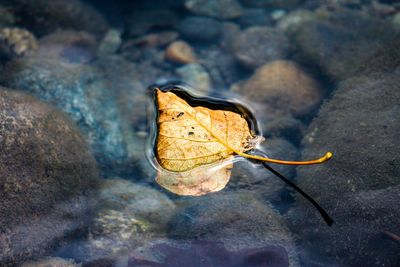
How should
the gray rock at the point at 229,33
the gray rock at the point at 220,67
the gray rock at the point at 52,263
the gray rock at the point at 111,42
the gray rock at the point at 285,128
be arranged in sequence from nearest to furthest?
1. the gray rock at the point at 52,263
2. the gray rock at the point at 285,128
3. the gray rock at the point at 220,67
4. the gray rock at the point at 111,42
5. the gray rock at the point at 229,33

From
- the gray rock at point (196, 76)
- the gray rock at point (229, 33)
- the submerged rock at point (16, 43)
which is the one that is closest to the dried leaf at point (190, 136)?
the gray rock at point (196, 76)

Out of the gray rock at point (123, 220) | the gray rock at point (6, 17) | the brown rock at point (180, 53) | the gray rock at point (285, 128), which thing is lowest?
the gray rock at point (123, 220)

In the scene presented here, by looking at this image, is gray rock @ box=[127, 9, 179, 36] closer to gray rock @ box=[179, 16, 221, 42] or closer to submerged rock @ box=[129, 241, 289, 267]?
gray rock @ box=[179, 16, 221, 42]

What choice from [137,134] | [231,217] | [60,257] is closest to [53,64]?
[137,134]

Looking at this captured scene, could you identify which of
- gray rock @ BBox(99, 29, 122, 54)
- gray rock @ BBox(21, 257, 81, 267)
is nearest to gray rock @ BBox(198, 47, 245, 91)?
gray rock @ BBox(99, 29, 122, 54)

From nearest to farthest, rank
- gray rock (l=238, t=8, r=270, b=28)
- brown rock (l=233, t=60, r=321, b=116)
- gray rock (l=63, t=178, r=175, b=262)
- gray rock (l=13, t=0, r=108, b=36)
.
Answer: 1. gray rock (l=63, t=178, r=175, b=262)
2. brown rock (l=233, t=60, r=321, b=116)
3. gray rock (l=13, t=0, r=108, b=36)
4. gray rock (l=238, t=8, r=270, b=28)

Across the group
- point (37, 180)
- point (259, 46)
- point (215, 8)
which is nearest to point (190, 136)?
point (37, 180)

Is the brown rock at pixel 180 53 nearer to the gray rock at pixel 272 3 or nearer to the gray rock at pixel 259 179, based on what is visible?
the gray rock at pixel 272 3
